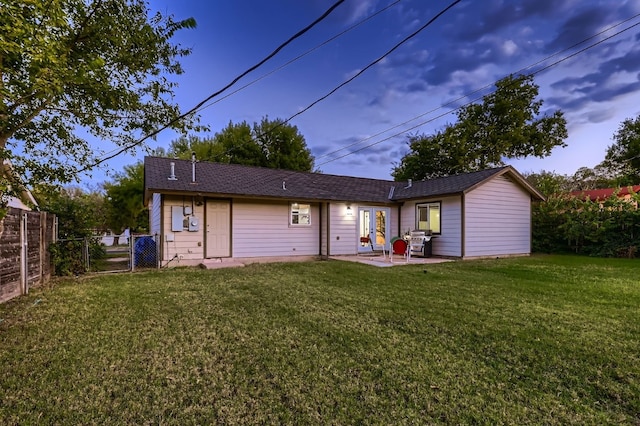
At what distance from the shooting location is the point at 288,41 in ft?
16.8

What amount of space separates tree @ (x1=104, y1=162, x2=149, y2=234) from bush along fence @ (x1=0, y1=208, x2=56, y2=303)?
54.6ft

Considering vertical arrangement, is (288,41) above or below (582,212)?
above

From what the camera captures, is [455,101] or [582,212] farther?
[582,212]

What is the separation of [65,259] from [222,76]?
19.3ft

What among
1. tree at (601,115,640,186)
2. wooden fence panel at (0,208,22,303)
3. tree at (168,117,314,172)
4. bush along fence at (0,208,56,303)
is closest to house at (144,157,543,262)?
bush along fence at (0,208,56,303)

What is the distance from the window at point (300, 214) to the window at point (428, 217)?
4.53 metres

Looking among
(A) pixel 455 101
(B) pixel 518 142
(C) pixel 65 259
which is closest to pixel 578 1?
(A) pixel 455 101

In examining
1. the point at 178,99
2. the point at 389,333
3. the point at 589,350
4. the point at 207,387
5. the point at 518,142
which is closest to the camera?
the point at 207,387

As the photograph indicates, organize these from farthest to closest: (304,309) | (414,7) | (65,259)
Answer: (65,259)
(414,7)
(304,309)

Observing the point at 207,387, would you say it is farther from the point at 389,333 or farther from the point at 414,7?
the point at 414,7

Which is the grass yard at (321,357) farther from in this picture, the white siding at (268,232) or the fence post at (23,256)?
the white siding at (268,232)

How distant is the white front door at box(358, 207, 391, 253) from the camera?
1347 centimetres

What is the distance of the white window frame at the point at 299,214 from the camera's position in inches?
484

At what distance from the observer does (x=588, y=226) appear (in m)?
13.7
